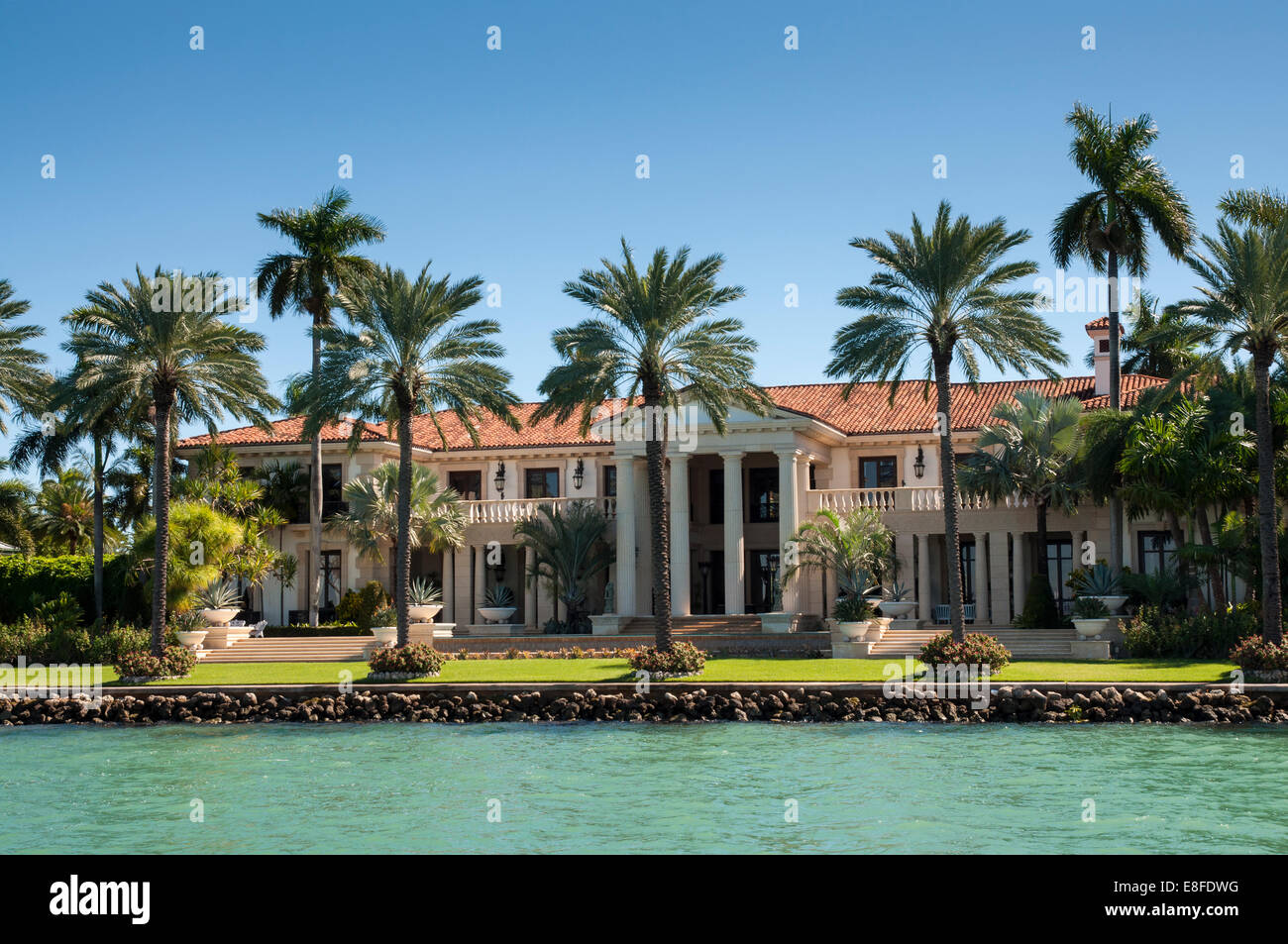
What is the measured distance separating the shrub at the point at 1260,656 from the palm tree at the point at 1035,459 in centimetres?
1068

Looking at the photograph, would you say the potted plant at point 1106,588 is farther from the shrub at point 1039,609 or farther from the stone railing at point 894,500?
the stone railing at point 894,500

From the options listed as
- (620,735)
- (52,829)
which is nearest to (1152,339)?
(620,735)

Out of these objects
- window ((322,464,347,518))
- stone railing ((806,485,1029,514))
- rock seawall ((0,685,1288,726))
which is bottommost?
rock seawall ((0,685,1288,726))

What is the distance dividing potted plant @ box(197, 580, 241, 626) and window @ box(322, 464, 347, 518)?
25.3ft

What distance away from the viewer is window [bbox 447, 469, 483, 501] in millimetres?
50625

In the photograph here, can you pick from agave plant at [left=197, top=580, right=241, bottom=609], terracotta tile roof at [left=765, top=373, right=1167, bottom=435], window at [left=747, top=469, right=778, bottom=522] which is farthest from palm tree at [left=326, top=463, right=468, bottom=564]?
terracotta tile roof at [left=765, top=373, right=1167, bottom=435]

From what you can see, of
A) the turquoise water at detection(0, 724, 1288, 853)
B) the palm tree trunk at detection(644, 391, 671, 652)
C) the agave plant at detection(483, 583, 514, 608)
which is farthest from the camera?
the agave plant at detection(483, 583, 514, 608)

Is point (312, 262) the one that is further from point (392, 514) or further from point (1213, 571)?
point (1213, 571)

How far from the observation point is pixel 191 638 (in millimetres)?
39812

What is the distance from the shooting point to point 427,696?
30297 millimetres

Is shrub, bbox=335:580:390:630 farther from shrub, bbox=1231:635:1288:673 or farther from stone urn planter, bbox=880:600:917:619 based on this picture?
shrub, bbox=1231:635:1288:673

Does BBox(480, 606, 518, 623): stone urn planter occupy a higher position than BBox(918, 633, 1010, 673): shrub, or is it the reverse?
BBox(480, 606, 518, 623): stone urn planter

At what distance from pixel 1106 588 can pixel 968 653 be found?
7.49m
